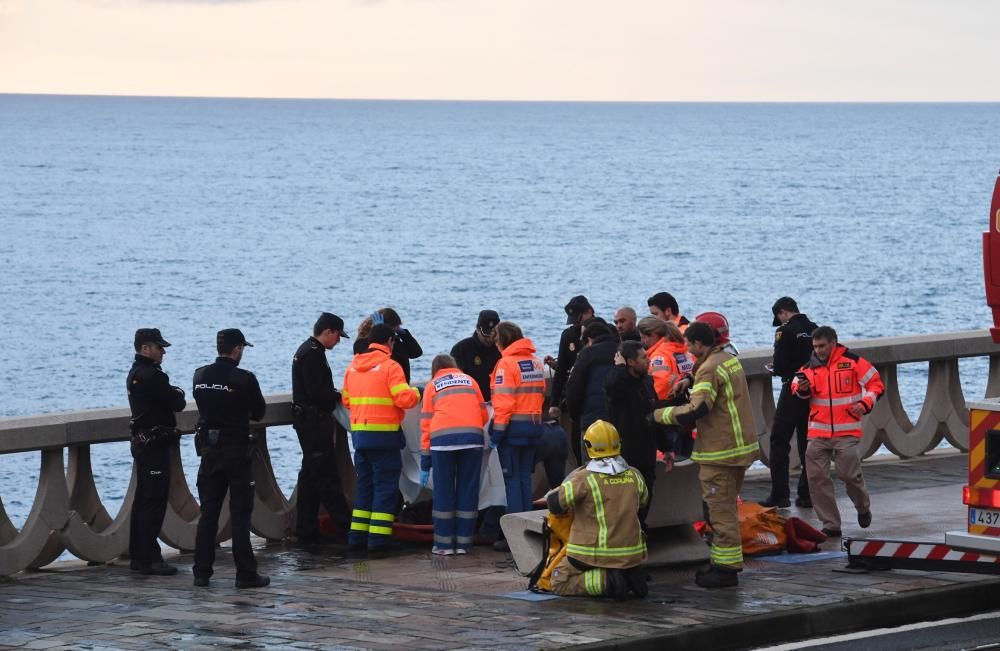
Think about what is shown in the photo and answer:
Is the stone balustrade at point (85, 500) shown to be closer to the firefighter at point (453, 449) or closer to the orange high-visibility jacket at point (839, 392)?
the firefighter at point (453, 449)

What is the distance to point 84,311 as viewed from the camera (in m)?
64.0

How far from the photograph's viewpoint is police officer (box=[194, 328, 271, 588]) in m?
12.3

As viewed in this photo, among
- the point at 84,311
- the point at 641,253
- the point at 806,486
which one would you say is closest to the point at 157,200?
the point at 641,253

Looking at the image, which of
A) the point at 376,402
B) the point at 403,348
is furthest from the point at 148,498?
the point at 403,348

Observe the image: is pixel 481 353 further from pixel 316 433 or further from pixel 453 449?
pixel 316 433

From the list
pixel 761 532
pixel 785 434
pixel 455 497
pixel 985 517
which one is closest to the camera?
pixel 985 517

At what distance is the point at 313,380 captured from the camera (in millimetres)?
14070

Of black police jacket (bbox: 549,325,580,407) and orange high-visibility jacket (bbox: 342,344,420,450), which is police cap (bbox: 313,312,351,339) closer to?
orange high-visibility jacket (bbox: 342,344,420,450)

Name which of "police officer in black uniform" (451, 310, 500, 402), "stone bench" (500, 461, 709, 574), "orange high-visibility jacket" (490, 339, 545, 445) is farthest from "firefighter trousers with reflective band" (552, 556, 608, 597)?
"police officer in black uniform" (451, 310, 500, 402)

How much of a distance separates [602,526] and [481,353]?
3.57 m

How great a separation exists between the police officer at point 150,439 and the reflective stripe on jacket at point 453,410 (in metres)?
1.92

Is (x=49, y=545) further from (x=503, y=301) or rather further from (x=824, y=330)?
(x=503, y=301)

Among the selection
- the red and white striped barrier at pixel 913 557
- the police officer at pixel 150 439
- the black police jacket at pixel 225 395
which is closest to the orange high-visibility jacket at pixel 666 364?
the red and white striped barrier at pixel 913 557

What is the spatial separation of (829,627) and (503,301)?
2179 inches
